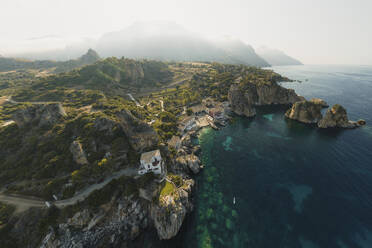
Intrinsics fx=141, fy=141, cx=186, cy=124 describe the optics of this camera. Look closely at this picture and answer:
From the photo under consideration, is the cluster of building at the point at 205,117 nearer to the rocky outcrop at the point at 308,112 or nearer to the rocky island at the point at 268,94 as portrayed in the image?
the rocky island at the point at 268,94

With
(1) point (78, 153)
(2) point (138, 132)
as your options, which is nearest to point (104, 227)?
(1) point (78, 153)

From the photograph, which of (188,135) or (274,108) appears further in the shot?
(274,108)

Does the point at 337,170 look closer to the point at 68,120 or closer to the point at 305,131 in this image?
the point at 305,131

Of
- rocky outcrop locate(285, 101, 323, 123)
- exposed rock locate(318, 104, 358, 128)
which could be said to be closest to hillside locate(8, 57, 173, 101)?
rocky outcrop locate(285, 101, 323, 123)

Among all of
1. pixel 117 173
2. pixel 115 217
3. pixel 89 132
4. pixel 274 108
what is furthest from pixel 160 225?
pixel 274 108

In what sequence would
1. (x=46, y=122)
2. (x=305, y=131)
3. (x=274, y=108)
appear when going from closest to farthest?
(x=46, y=122)
(x=305, y=131)
(x=274, y=108)

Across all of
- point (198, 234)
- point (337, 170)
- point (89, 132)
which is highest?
point (89, 132)

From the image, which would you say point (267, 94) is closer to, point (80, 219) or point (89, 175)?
point (89, 175)
